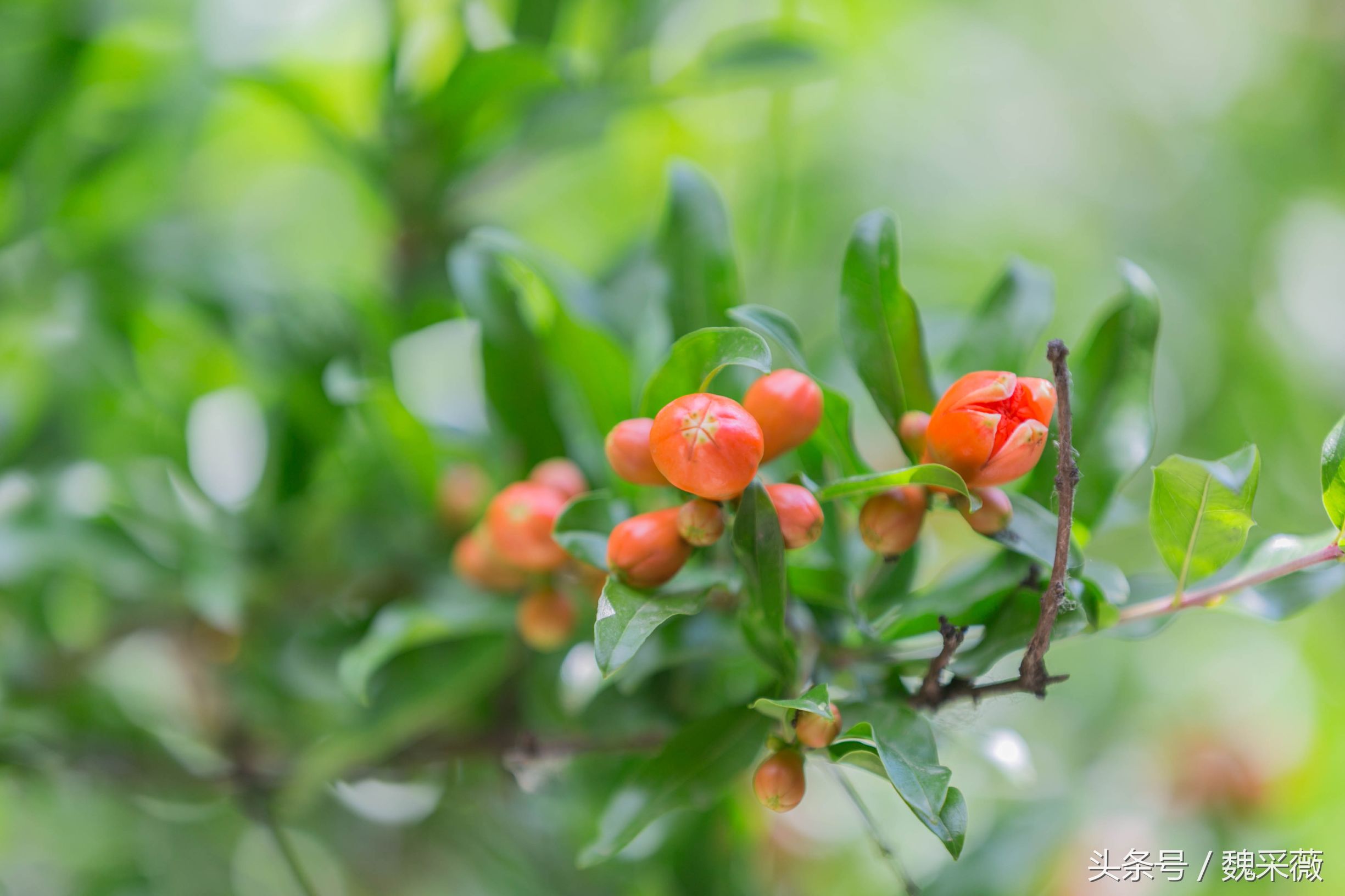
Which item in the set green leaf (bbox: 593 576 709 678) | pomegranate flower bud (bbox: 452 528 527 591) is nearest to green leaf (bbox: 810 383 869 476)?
green leaf (bbox: 593 576 709 678)

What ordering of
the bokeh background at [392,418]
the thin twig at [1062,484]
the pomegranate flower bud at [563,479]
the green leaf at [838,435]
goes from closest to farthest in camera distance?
the thin twig at [1062,484] → the green leaf at [838,435] → the pomegranate flower bud at [563,479] → the bokeh background at [392,418]

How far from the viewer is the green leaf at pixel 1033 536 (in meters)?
0.48

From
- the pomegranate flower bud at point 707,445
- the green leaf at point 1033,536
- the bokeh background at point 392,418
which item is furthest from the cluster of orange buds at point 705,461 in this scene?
the bokeh background at point 392,418

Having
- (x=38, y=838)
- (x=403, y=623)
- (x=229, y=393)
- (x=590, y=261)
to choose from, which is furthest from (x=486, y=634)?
(x=38, y=838)

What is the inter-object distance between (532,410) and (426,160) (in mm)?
354

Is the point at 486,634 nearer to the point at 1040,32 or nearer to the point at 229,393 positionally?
the point at 229,393

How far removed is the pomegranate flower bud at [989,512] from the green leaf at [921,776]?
104mm

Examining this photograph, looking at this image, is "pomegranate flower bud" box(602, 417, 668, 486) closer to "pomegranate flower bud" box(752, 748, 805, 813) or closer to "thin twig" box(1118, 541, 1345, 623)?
"pomegranate flower bud" box(752, 748, 805, 813)

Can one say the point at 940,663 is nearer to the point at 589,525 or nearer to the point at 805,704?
the point at 805,704

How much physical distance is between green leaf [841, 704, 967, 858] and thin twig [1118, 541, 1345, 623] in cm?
15

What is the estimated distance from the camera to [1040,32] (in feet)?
6.79

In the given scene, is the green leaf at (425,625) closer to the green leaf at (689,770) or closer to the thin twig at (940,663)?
the green leaf at (689,770)

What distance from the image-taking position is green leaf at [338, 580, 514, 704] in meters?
0.58

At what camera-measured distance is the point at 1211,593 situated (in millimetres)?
507
